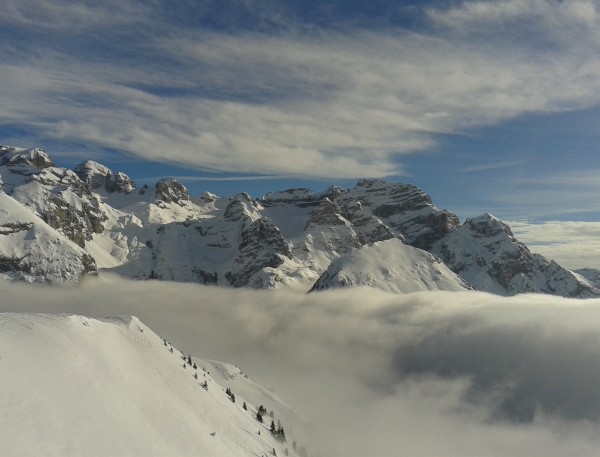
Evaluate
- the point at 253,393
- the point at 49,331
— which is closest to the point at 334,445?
the point at 253,393

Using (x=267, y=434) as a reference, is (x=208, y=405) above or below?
above

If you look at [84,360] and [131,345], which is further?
[131,345]

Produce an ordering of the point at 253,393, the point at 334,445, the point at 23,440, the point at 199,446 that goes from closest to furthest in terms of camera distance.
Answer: the point at 23,440
the point at 199,446
the point at 253,393
the point at 334,445

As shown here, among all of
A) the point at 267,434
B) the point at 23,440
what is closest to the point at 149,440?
the point at 23,440

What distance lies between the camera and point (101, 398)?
58656 millimetres

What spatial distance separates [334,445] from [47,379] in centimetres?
15439

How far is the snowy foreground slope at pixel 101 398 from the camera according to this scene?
48.2 m

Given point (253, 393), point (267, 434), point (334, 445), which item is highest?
point (267, 434)

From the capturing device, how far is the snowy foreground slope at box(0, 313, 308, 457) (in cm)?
4819

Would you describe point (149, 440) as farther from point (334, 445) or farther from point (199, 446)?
point (334, 445)

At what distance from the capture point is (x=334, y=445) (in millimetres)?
193125

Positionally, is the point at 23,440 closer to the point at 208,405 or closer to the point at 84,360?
the point at 84,360

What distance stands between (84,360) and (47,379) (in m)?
9.63

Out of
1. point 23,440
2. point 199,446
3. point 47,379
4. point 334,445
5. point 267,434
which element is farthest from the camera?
Answer: point 334,445
